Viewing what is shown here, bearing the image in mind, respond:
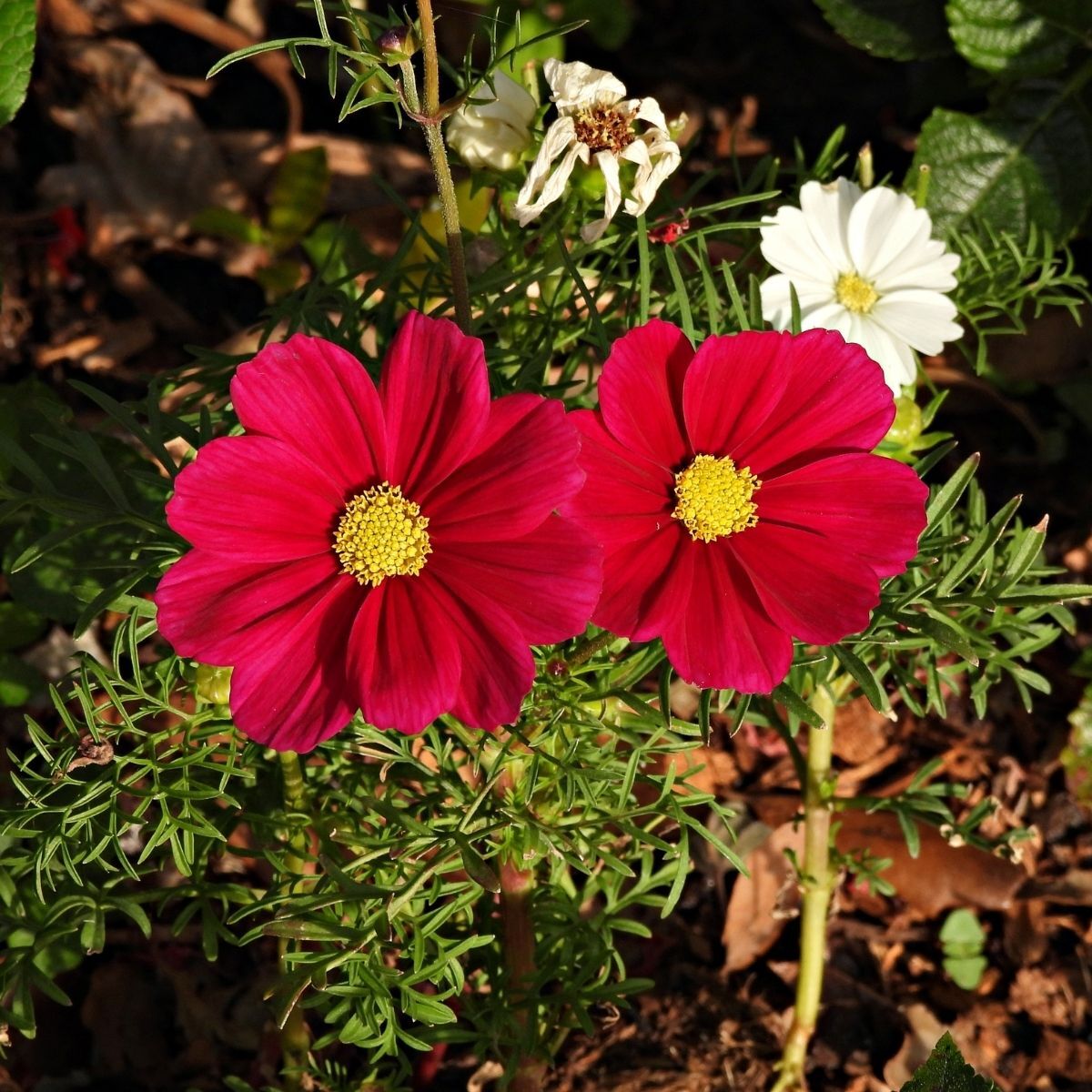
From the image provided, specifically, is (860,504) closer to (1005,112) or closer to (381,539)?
(381,539)

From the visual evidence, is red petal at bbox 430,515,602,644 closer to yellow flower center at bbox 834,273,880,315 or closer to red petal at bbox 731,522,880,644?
red petal at bbox 731,522,880,644

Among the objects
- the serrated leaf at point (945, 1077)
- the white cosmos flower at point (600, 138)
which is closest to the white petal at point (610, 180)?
the white cosmos flower at point (600, 138)

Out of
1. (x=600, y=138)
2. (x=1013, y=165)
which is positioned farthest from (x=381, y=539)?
(x=1013, y=165)

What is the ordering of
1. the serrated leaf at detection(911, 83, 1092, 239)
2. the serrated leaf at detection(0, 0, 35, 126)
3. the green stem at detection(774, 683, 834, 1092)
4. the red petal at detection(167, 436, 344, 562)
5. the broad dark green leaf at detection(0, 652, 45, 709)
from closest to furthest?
the red petal at detection(167, 436, 344, 562)
the green stem at detection(774, 683, 834, 1092)
the broad dark green leaf at detection(0, 652, 45, 709)
the serrated leaf at detection(0, 0, 35, 126)
the serrated leaf at detection(911, 83, 1092, 239)

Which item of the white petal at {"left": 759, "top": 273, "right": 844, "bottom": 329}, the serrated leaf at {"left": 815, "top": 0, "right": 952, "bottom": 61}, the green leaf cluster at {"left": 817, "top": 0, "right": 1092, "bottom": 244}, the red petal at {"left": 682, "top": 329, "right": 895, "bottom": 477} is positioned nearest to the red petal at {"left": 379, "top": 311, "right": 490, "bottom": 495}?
the red petal at {"left": 682, "top": 329, "right": 895, "bottom": 477}

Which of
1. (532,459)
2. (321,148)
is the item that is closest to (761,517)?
(532,459)

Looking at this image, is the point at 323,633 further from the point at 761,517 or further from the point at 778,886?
the point at 778,886
